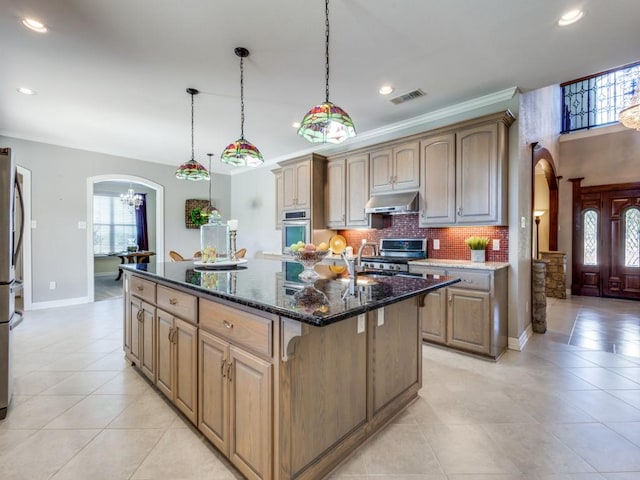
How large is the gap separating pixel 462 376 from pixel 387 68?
2.89 metres

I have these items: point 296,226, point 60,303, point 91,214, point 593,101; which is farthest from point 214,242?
point 593,101

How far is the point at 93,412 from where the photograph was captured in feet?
6.97

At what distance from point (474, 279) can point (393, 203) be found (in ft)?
4.35

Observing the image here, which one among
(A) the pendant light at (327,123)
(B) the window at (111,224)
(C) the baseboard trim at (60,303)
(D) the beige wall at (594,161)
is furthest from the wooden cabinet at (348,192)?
(B) the window at (111,224)

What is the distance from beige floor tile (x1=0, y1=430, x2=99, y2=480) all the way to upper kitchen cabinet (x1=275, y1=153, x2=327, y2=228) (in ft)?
11.6

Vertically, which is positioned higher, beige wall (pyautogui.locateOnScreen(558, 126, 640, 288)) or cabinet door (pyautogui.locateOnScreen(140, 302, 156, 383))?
beige wall (pyautogui.locateOnScreen(558, 126, 640, 288))

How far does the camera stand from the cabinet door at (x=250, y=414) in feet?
4.43

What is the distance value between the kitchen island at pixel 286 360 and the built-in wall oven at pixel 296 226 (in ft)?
8.72

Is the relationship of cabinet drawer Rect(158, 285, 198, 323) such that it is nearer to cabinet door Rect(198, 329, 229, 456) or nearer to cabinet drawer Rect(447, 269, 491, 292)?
cabinet door Rect(198, 329, 229, 456)

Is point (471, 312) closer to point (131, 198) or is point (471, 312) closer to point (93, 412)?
point (93, 412)

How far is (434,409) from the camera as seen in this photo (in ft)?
7.14

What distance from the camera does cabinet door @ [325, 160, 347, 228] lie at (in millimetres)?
4648

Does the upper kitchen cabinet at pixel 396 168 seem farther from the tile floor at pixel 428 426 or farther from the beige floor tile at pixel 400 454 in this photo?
the beige floor tile at pixel 400 454

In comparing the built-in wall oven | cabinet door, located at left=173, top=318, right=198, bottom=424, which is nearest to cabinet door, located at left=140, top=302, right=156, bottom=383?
cabinet door, located at left=173, top=318, right=198, bottom=424
